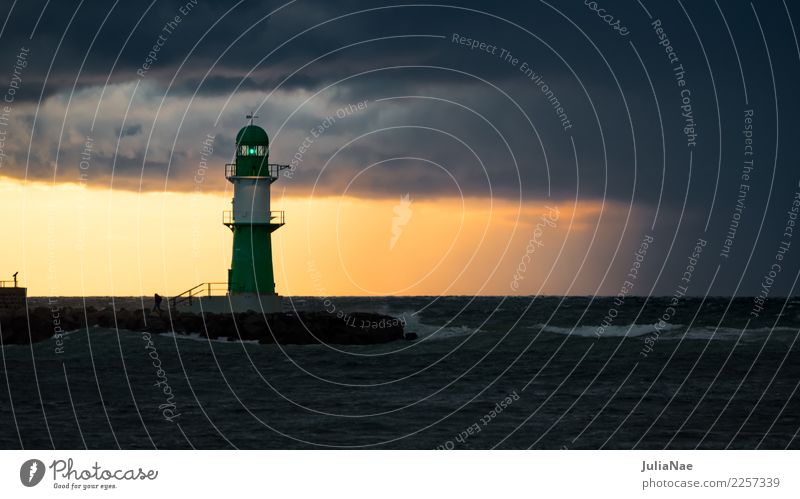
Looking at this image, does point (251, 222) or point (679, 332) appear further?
point (679, 332)

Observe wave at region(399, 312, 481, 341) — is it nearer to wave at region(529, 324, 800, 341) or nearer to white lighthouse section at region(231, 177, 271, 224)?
wave at region(529, 324, 800, 341)

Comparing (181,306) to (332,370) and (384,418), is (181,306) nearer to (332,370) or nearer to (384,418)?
(332,370)

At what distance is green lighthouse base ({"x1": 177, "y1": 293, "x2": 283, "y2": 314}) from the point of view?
163 ft

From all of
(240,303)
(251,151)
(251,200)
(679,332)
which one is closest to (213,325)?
(240,303)

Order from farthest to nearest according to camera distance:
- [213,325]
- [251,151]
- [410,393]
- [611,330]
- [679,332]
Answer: [611,330]
[679,332]
[213,325]
[251,151]
[410,393]

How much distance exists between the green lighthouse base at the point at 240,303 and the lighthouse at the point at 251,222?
4 cm

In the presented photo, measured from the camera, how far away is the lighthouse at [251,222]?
48.4 metres

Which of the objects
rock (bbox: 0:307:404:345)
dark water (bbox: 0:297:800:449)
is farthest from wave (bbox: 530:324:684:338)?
rock (bbox: 0:307:404:345)

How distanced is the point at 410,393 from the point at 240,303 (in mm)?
14355

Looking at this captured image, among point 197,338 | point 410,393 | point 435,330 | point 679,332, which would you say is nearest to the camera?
point 410,393

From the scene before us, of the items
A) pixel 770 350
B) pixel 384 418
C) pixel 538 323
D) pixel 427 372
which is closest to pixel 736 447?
pixel 384 418

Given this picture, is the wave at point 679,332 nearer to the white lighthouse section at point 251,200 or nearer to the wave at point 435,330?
the wave at point 435,330

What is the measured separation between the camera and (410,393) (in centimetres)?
3712

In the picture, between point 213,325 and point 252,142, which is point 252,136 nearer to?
point 252,142
